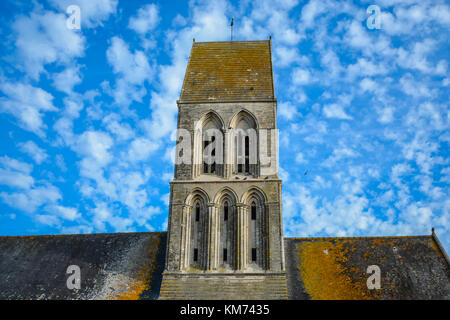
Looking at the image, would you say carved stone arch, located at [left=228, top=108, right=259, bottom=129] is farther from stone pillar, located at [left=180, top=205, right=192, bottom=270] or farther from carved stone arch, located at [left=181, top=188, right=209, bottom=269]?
stone pillar, located at [left=180, top=205, right=192, bottom=270]

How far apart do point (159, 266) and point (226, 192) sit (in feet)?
17.2

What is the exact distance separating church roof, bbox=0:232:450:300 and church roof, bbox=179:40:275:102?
8.39 meters

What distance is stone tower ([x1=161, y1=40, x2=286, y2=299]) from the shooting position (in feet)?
77.8

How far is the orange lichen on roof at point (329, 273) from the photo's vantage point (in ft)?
79.3

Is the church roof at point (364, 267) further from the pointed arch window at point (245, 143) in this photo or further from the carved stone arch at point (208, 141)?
the carved stone arch at point (208, 141)

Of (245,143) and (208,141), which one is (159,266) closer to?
(208,141)

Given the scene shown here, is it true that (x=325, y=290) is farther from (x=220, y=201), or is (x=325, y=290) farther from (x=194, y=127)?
(x=194, y=127)

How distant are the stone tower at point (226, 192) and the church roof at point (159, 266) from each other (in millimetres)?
1961

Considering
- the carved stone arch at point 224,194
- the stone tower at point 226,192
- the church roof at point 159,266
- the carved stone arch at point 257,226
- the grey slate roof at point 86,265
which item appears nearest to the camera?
the stone tower at point 226,192

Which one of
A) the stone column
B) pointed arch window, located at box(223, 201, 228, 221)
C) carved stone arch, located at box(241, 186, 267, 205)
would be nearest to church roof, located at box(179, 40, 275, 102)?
the stone column

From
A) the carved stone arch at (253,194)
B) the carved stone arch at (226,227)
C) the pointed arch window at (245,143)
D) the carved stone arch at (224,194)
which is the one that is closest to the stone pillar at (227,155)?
the pointed arch window at (245,143)

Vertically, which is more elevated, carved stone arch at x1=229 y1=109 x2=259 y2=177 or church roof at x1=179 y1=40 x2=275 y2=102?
church roof at x1=179 y1=40 x2=275 y2=102

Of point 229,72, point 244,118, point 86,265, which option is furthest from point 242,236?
point 229,72
